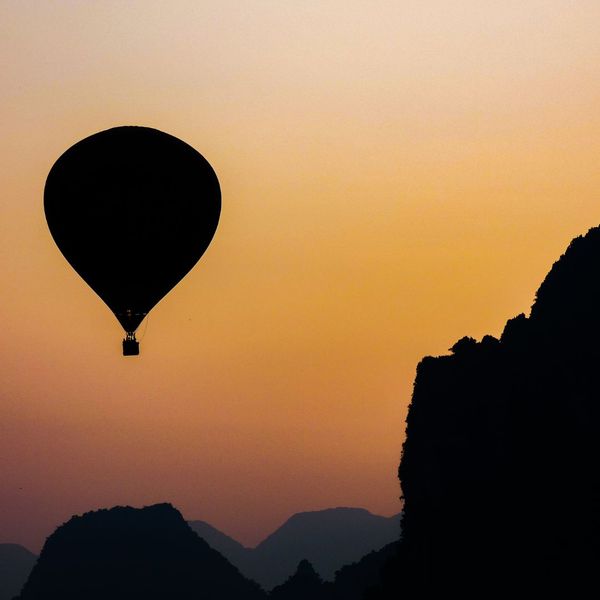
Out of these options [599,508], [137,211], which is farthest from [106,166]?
[599,508]

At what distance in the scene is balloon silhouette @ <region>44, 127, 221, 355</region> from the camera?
43.4 m

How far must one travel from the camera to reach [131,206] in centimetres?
4378

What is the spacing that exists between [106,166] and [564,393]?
63.7 m

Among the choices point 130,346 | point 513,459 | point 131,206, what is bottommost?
point 130,346

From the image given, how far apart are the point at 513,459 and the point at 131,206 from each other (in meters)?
63.8

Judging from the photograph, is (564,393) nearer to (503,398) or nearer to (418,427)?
(503,398)

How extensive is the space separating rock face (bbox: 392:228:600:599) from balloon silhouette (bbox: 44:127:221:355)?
55706 mm

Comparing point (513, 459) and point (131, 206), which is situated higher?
point (131, 206)

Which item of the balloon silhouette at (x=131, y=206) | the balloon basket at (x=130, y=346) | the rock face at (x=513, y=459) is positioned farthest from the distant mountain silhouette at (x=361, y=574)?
the balloon basket at (x=130, y=346)

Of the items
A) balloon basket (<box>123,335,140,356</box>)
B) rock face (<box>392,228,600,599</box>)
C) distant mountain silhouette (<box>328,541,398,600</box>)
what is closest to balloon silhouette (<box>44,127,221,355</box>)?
balloon basket (<box>123,335,140,356</box>)

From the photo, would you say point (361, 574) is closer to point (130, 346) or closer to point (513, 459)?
point (513, 459)

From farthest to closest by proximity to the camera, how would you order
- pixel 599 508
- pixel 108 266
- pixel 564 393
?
pixel 564 393 < pixel 599 508 < pixel 108 266

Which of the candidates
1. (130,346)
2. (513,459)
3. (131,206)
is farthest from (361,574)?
(130,346)

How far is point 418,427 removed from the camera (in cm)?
10812
